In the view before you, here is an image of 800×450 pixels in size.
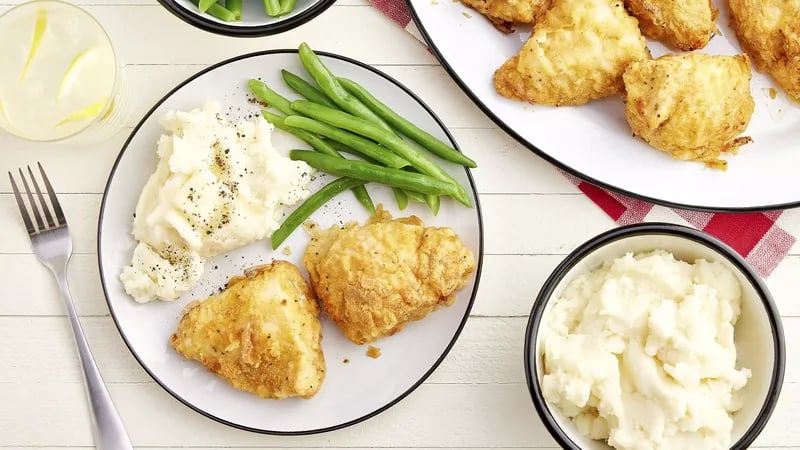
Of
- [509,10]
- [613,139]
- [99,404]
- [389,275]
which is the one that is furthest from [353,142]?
[99,404]

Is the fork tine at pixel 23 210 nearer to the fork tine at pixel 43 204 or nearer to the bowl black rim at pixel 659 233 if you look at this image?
the fork tine at pixel 43 204

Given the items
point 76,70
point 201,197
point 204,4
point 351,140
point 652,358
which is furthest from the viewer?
point 76,70

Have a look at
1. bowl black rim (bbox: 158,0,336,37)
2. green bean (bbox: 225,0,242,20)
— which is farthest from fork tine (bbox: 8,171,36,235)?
green bean (bbox: 225,0,242,20)

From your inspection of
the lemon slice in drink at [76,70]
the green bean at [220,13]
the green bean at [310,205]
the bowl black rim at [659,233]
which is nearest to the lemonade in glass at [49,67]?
the lemon slice in drink at [76,70]

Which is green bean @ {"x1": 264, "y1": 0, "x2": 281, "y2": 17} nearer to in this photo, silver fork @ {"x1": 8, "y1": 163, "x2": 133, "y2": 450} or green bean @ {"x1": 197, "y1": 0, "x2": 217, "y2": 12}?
green bean @ {"x1": 197, "y1": 0, "x2": 217, "y2": 12}

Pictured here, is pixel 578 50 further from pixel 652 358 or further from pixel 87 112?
pixel 87 112

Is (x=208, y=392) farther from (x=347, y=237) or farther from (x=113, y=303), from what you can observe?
(x=347, y=237)
